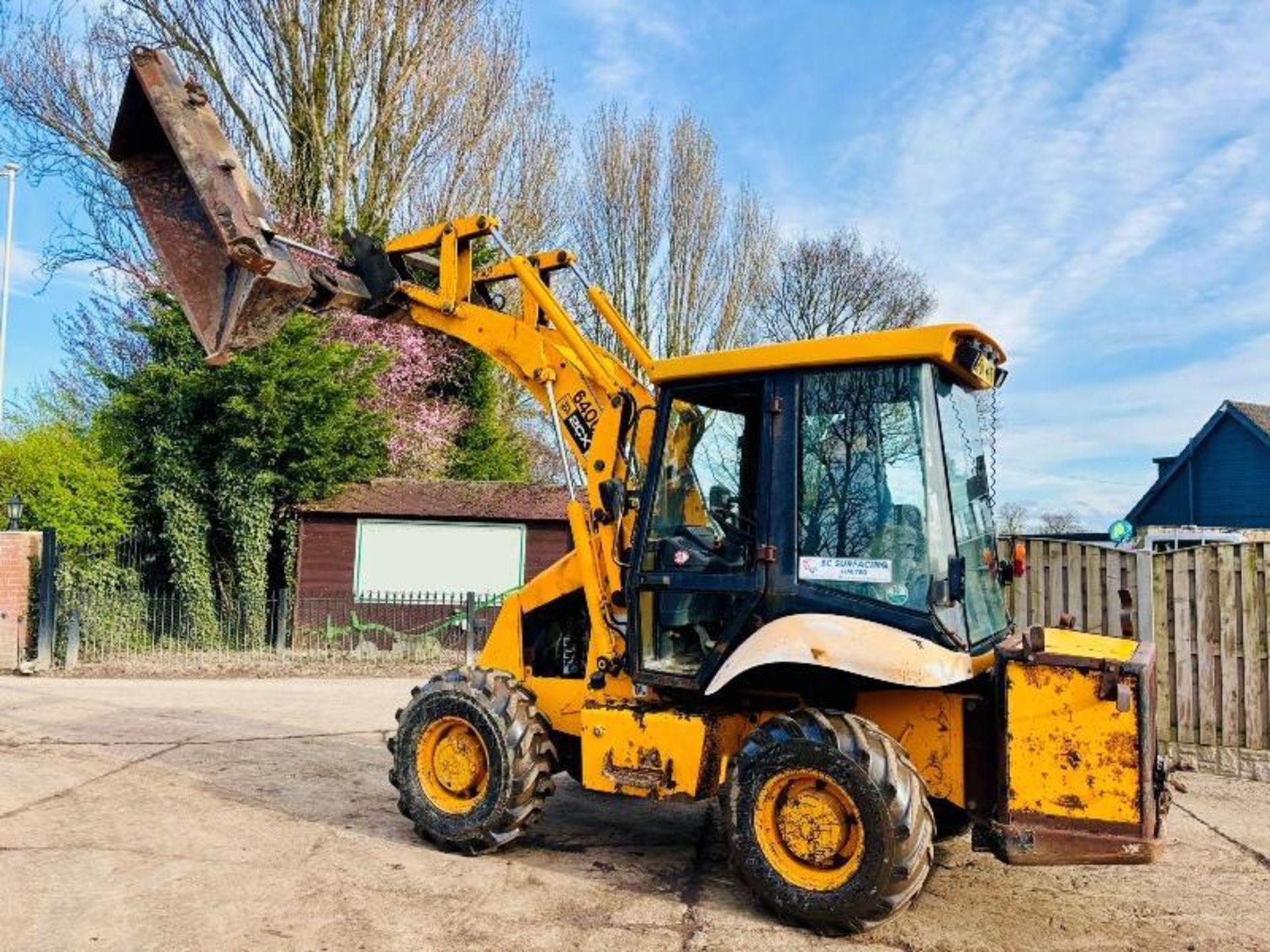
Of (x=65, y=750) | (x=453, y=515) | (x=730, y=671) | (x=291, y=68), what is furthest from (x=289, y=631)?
(x=730, y=671)

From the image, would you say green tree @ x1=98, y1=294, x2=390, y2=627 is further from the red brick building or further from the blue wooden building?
the blue wooden building

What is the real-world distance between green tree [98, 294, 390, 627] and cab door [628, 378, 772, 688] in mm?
12530

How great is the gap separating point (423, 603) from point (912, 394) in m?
13.4

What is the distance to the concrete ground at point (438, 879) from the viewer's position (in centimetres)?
435

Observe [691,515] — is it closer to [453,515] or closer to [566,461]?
[566,461]

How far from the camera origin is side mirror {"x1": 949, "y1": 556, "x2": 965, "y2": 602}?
4.48 meters

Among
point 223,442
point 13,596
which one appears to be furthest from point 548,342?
point 223,442

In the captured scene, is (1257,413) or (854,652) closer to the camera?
(854,652)

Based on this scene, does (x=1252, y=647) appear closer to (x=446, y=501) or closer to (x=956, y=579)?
(x=956, y=579)

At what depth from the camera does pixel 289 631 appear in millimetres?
16484

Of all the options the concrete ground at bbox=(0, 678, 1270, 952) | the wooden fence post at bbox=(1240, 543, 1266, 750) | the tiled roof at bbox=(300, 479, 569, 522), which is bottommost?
the concrete ground at bbox=(0, 678, 1270, 952)

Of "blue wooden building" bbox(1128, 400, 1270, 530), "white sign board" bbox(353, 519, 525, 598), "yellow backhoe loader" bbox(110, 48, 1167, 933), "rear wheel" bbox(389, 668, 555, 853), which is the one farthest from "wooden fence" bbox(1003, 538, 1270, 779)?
"blue wooden building" bbox(1128, 400, 1270, 530)

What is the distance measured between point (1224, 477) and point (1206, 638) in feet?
81.6

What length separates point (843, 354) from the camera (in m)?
4.73
